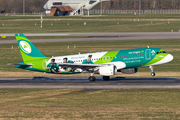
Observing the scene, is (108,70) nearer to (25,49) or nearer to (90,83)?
(90,83)

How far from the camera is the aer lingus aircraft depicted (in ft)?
164

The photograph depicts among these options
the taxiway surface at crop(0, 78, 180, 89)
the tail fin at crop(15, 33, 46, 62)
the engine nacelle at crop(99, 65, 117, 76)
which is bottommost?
the taxiway surface at crop(0, 78, 180, 89)

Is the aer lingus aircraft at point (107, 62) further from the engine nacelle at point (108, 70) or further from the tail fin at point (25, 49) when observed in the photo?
the tail fin at point (25, 49)

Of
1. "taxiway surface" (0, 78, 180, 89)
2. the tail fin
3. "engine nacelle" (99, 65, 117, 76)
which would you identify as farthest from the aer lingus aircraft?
"taxiway surface" (0, 78, 180, 89)

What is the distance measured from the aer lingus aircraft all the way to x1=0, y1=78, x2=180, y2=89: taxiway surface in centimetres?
156

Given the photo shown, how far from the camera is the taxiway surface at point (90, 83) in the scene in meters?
46.3

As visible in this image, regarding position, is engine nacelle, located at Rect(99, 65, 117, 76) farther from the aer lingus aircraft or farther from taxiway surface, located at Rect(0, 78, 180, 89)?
taxiway surface, located at Rect(0, 78, 180, 89)

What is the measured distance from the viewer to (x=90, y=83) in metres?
49.4

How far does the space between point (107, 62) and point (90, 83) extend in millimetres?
4237

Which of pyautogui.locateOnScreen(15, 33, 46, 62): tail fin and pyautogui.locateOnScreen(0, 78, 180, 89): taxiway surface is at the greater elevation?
pyautogui.locateOnScreen(15, 33, 46, 62): tail fin

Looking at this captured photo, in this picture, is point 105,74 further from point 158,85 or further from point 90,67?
point 158,85

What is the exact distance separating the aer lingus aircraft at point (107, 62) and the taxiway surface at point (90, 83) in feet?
5.10

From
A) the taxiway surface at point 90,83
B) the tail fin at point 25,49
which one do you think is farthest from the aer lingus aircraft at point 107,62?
the taxiway surface at point 90,83

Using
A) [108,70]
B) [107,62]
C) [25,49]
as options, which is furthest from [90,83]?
[25,49]
